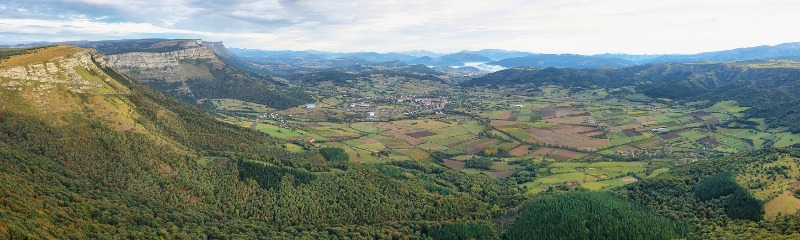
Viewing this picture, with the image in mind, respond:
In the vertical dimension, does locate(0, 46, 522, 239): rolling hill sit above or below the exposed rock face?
below

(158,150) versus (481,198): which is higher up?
(158,150)

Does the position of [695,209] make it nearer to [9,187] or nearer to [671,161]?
[671,161]

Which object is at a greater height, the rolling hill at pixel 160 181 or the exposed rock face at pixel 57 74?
the exposed rock face at pixel 57 74

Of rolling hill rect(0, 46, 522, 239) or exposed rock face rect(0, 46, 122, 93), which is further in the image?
exposed rock face rect(0, 46, 122, 93)

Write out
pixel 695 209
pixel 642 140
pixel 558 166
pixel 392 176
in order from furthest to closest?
pixel 642 140 < pixel 558 166 < pixel 392 176 < pixel 695 209

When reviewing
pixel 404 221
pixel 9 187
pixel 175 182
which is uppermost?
pixel 9 187

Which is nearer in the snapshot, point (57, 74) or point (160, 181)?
point (160, 181)

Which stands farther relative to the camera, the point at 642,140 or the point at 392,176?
the point at 642,140

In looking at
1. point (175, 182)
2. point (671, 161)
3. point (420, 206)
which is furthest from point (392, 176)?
point (671, 161)

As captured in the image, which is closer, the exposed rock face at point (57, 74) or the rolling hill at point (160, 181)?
the rolling hill at point (160, 181)


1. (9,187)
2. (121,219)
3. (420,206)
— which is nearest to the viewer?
(9,187)

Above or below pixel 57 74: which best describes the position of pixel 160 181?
below
